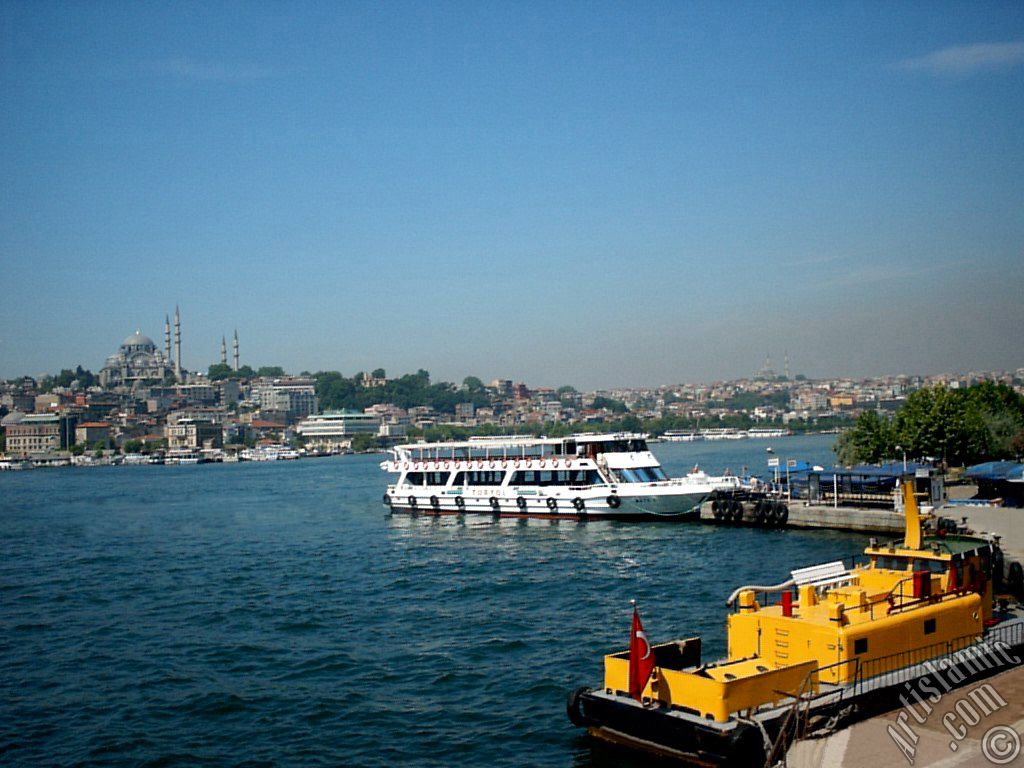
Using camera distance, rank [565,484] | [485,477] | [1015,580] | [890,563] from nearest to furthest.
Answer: [890,563], [1015,580], [565,484], [485,477]

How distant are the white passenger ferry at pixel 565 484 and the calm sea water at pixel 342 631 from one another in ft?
4.08

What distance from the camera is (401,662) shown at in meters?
17.8

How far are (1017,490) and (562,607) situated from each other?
18.4 metres

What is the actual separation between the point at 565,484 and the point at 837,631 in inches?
1145

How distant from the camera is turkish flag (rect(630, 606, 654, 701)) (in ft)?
36.2

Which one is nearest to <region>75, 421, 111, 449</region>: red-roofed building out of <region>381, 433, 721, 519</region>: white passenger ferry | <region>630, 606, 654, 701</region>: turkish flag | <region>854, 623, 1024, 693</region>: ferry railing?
<region>381, 433, 721, 519</region>: white passenger ferry

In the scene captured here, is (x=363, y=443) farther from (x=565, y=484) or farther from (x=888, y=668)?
(x=888, y=668)

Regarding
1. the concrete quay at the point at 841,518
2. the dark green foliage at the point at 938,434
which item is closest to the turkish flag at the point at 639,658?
the concrete quay at the point at 841,518

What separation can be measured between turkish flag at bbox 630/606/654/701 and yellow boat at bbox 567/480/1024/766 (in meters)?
0.09

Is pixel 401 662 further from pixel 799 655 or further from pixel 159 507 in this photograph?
pixel 159 507

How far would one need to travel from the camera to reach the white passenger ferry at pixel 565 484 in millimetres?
38250

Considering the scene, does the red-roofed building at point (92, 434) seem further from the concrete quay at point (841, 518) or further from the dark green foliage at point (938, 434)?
the concrete quay at point (841, 518)

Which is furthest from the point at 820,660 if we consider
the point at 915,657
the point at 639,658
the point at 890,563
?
the point at 890,563

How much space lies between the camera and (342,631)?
20.6 m
